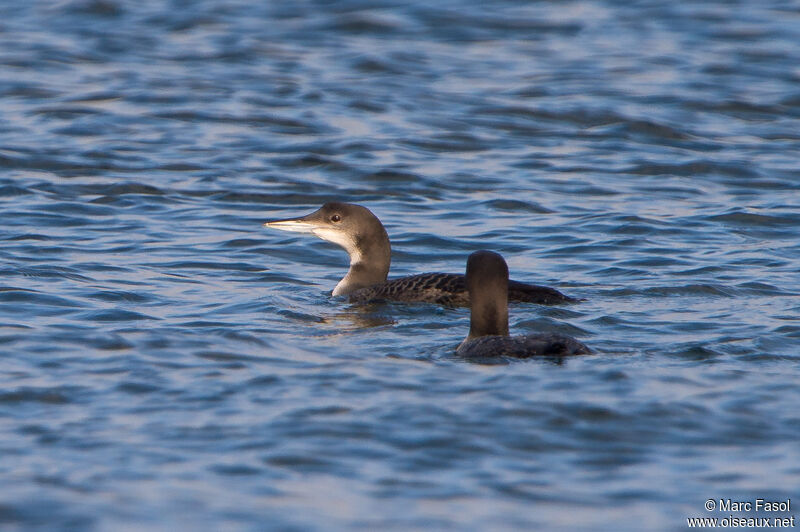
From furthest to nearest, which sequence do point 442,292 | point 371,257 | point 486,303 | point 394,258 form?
1. point 394,258
2. point 371,257
3. point 442,292
4. point 486,303

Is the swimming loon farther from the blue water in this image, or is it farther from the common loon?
the common loon

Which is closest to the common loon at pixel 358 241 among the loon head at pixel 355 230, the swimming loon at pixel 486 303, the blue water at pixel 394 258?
the loon head at pixel 355 230

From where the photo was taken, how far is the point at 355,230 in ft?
32.8

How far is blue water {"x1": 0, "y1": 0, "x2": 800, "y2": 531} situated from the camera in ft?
18.0

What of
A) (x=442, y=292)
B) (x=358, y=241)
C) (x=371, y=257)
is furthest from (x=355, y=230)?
(x=442, y=292)

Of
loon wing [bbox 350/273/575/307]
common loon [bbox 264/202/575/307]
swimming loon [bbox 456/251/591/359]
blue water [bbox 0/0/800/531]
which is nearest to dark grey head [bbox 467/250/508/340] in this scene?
swimming loon [bbox 456/251/591/359]

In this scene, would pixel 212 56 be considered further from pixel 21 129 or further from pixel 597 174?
pixel 597 174

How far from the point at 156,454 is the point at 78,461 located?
0.32m

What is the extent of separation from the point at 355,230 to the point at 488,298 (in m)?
2.50

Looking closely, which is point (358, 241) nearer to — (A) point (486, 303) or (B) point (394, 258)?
(B) point (394, 258)

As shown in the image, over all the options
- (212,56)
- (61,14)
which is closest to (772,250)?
(212,56)

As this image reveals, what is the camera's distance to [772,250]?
10.5m

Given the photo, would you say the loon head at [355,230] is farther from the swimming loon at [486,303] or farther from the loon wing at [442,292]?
the swimming loon at [486,303]

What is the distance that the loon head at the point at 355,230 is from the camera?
9.96 metres
